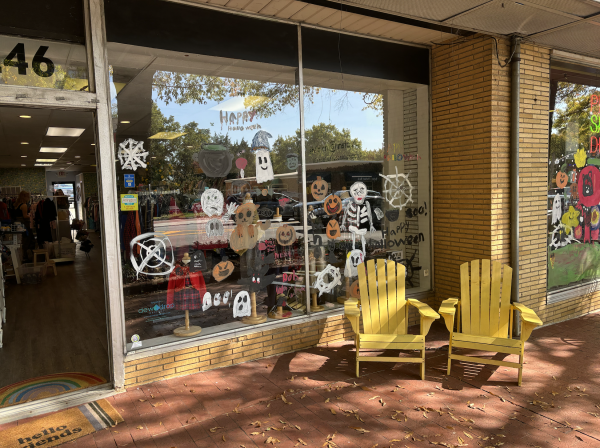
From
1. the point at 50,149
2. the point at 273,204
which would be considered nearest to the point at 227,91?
the point at 273,204

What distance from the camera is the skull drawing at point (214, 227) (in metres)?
4.38

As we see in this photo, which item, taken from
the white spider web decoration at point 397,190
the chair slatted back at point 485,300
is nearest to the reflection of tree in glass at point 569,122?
the white spider web decoration at point 397,190

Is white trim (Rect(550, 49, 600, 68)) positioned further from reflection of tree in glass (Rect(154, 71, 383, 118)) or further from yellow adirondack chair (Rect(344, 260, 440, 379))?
yellow adirondack chair (Rect(344, 260, 440, 379))

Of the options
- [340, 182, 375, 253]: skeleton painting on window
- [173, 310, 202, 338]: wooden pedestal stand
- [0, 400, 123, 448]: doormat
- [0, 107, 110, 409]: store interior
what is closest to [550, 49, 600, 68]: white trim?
[340, 182, 375, 253]: skeleton painting on window

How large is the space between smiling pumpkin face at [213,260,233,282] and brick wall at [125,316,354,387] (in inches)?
25.1

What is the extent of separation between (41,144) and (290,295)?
9320 mm

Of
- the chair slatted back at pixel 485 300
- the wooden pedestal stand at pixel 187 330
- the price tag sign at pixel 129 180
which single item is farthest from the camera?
the chair slatted back at pixel 485 300

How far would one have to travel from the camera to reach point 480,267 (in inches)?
187

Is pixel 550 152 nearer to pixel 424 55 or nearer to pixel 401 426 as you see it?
pixel 424 55

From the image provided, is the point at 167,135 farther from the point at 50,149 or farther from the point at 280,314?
the point at 50,149

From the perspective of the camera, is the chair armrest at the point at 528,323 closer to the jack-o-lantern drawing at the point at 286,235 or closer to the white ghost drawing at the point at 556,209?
the white ghost drawing at the point at 556,209

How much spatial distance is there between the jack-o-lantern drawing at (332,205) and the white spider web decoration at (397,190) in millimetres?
730

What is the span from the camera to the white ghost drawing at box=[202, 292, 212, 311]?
443 centimetres

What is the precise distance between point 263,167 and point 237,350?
6.29ft
